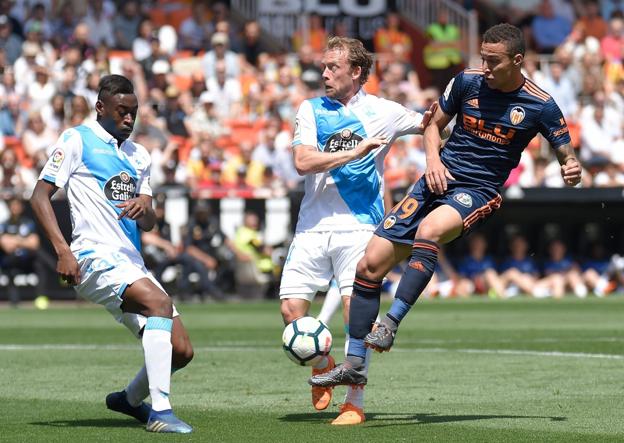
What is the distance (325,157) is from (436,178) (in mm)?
713

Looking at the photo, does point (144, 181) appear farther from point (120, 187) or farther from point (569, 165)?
point (569, 165)

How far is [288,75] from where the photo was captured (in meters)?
27.9

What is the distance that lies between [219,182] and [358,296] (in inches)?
660

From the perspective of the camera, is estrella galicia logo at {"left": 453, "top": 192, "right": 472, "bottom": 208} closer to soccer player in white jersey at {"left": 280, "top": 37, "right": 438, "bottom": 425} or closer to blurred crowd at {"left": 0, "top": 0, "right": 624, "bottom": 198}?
soccer player in white jersey at {"left": 280, "top": 37, "right": 438, "bottom": 425}

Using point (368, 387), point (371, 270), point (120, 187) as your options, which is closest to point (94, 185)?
point (120, 187)

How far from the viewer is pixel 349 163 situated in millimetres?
9219

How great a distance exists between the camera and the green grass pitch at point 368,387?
8.27 metres

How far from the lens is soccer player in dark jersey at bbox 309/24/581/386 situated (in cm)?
851

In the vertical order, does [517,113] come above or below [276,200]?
above

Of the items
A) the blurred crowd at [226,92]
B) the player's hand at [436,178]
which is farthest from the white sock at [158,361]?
the blurred crowd at [226,92]

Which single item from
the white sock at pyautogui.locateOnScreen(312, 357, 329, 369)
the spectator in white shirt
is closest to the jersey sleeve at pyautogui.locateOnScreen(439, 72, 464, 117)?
the white sock at pyautogui.locateOnScreen(312, 357, 329, 369)

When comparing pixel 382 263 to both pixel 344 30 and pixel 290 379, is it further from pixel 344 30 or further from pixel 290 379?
pixel 344 30

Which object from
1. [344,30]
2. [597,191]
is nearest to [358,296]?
[597,191]

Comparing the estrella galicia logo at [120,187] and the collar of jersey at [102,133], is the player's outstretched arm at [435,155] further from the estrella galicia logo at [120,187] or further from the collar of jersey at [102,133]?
the collar of jersey at [102,133]
